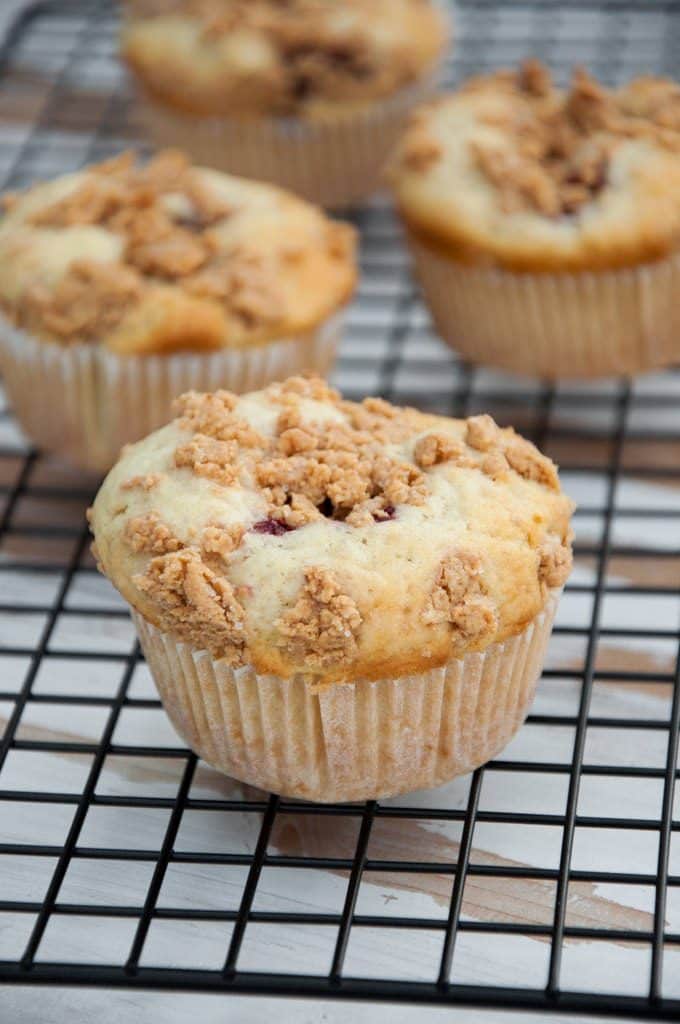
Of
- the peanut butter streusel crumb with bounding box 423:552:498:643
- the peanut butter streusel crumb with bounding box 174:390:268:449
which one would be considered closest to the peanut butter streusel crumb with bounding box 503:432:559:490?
the peanut butter streusel crumb with bounding box 423:552:498:643

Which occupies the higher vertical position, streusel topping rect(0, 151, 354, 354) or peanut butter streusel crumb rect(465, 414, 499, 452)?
peanut butter streusel crumb rect(465, 414, 499, 452)

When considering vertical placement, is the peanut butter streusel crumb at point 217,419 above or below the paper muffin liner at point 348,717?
above

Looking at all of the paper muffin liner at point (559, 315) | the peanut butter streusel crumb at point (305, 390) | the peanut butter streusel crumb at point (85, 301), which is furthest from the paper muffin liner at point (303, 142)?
the peanut butter streusel crumb at point (305, 390)

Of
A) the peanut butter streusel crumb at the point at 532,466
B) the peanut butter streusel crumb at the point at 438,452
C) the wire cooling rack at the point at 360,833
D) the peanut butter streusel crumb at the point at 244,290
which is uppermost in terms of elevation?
the peanut butter streusel crumb at the point at 438,452

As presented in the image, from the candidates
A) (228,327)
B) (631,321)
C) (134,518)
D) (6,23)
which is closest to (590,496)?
(631,321)

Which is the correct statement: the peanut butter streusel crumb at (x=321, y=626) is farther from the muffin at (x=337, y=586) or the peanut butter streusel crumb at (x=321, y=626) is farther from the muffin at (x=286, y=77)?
the muffin at (x=286, y=77)

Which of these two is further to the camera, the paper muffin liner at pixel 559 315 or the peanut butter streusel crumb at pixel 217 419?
the paper muffin liner at pixel 559 315

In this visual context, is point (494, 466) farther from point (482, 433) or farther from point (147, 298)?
point (147, 298)

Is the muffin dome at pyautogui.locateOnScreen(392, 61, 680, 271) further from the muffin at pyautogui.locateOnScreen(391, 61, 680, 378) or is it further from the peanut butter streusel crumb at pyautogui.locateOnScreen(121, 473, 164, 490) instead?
the peanut butter streusel crumb at pyautogui.locateOnScreen(121, 473, 164, 490)
